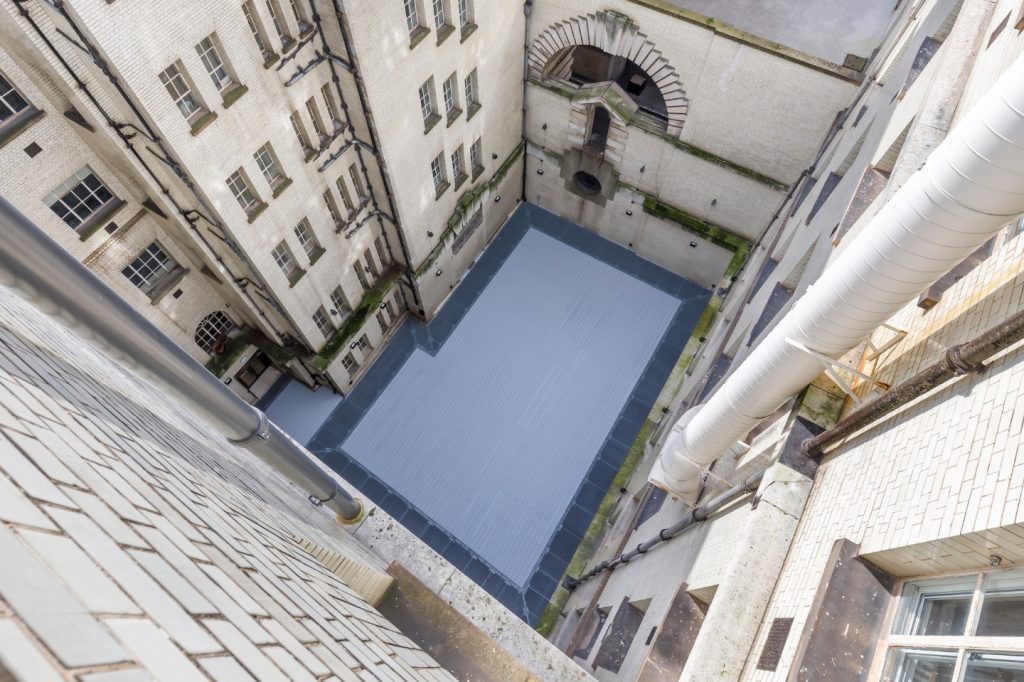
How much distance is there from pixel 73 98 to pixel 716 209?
854 inches

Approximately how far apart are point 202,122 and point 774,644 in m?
15.3

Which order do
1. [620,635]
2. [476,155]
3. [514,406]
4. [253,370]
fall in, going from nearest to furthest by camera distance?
[620,635]
[253,370]
[514,406]
[476,155]

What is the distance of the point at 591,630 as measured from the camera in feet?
56.2

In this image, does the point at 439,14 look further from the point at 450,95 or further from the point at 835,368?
the point at 835,368

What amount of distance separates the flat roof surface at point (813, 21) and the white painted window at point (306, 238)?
47.7 feet

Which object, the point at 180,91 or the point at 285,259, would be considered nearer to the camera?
the point at 180,91

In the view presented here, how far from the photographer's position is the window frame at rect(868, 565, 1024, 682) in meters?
5.39

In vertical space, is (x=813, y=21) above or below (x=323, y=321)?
above

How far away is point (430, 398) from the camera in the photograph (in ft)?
81.3

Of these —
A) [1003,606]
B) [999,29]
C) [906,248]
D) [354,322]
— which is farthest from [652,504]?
[999,29]

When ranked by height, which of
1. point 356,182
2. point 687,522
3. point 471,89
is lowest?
point 687,522

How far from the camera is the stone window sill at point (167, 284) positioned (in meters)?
17.8

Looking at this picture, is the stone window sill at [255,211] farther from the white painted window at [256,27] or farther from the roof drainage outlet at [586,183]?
the roof drainage outlet at [586,183]

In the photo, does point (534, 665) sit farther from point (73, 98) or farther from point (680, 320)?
point (680, 320)
